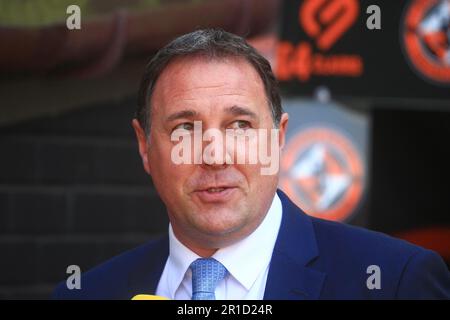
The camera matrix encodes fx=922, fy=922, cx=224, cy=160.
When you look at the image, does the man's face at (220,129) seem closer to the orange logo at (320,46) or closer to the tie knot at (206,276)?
the tie knot at (206,276)

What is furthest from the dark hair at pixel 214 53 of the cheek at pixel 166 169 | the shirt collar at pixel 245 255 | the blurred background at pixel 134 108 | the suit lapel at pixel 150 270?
the blurred background at pixel 134 108

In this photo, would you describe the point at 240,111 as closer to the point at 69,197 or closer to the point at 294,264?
the point at 294,264

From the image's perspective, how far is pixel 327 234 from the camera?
1.88m

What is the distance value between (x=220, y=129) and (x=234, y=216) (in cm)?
16

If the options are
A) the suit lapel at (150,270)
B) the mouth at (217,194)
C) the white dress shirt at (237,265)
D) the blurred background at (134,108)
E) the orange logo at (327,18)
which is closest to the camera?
the mouth at (217,194)

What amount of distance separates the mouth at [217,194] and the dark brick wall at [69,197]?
6.80 ft

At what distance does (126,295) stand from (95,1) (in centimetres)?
173

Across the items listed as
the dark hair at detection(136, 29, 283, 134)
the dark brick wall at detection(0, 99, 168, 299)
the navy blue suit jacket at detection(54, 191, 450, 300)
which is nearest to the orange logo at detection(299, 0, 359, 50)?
the dark brick wall at detection(0, 99, 168, 299)

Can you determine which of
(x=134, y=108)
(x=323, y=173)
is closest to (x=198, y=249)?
(x=134, y=108)

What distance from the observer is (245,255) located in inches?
68.6

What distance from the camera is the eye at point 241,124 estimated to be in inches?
64.8

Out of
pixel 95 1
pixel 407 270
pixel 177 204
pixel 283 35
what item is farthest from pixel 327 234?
pixel 283 35

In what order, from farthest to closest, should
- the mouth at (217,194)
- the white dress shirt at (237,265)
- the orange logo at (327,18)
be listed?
the orange logo at (327,18), the white dress shirt at (237,265), the mouth at (217,194)
